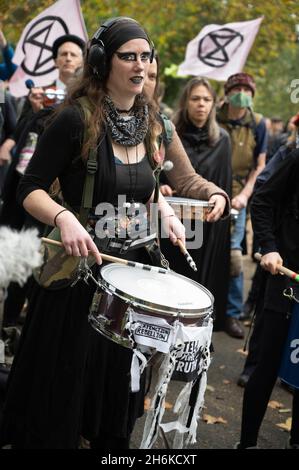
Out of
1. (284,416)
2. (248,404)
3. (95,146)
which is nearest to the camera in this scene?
(95,146)

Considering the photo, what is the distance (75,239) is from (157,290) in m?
0.37

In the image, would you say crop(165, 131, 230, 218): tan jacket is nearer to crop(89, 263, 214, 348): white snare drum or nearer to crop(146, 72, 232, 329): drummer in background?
crop(89, 263, 214, 348): white snare drum

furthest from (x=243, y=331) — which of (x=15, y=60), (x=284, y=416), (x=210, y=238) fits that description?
(x=15, y=60)

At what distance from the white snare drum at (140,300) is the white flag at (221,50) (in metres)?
5.34

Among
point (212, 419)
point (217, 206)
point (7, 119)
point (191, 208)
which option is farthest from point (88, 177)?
point (7, 119)

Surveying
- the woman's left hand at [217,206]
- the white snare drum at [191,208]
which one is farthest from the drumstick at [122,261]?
the white snare drum at [191,208]

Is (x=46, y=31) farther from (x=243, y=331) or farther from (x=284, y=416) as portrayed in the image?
(x=284, y=416)

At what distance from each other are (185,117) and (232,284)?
6.09ft

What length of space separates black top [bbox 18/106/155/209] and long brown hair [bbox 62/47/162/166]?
47 millimetres

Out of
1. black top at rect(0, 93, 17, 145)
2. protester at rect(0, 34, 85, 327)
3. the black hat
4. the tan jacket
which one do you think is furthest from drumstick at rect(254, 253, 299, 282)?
black top at rect(0, 93, 17, 145)

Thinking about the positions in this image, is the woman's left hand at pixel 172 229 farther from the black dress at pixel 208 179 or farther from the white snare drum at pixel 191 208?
the black dress at pixel 208 179

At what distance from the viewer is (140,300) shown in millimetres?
2484

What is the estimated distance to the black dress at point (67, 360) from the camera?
2787 millimetres

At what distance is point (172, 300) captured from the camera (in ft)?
8.39
